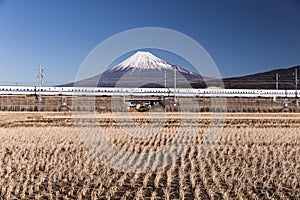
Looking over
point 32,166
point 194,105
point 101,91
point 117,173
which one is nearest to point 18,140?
point 32,166

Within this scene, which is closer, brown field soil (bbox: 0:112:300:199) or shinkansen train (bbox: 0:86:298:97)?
brown field soil (bbox: 0:112:300:199)

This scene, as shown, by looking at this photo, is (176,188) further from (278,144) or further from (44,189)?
(278,144)

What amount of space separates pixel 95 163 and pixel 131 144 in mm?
3538

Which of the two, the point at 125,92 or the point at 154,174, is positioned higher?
the point at 125,92

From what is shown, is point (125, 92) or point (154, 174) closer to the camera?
point (154, 174)

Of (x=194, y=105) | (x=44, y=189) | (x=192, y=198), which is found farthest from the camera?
(x=194, y=105)

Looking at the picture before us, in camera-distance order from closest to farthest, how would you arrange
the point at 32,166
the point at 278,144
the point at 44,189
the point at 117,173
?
1. the point at 44,189
2. the point at 117,173
3. the point at 32,166
4. the point at 278,144

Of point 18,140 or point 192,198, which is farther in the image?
point 18,140

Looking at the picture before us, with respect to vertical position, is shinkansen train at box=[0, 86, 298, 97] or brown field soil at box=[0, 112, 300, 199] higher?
shinkansen train at box=[0, 86, 298, 97]

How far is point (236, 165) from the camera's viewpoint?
7773mm

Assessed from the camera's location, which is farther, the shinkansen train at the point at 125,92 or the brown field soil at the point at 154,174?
the shinkansen train at the point at 125,92

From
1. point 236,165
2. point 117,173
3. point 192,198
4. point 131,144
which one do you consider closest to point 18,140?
point 131,144

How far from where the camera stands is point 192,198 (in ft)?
17.5

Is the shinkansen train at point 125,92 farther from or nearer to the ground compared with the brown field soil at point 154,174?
farther from the ground
